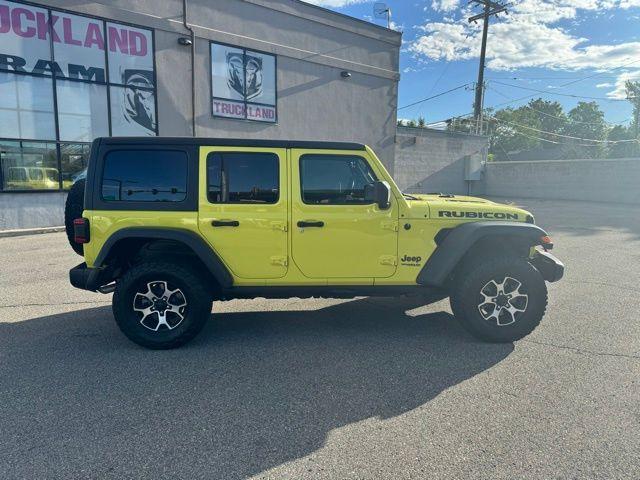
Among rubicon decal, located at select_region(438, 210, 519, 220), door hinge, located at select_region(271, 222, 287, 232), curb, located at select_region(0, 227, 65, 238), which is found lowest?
curb, located at select_region(0, 227, 65, 238)

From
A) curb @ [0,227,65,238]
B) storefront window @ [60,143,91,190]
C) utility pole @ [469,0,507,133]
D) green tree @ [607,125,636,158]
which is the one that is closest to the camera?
curb @ [0,227,65,238]

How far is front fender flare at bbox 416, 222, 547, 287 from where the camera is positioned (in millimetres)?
3980

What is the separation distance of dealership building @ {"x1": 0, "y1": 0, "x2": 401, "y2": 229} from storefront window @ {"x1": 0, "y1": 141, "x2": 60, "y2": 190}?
3cm

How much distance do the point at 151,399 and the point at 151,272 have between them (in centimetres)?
122

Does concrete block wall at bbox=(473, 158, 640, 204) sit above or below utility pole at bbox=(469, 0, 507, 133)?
below

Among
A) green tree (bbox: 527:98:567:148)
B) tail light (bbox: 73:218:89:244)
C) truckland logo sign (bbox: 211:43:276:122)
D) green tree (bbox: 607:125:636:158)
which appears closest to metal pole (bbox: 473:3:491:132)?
truckland logo sign (bbox: 211:43:276:122)

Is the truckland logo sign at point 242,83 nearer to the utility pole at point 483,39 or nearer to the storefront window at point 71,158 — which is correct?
the storefront window at point 71,158

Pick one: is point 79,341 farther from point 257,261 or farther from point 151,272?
point 257,261

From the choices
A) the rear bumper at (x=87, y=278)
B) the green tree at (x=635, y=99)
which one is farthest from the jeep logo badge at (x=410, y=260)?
the green tree at (x=635, y=99)

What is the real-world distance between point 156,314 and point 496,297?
3304mm

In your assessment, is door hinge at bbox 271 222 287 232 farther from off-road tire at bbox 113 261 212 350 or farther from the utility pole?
the utility pole

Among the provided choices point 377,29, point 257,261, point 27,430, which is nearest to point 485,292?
point 257,261

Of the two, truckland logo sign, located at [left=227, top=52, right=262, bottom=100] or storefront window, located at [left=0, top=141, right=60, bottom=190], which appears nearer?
storefront window, located at [left=0, top=141, right=60, bottom=190]

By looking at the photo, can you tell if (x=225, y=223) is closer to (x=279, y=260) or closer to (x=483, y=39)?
(x=279, y=260)
